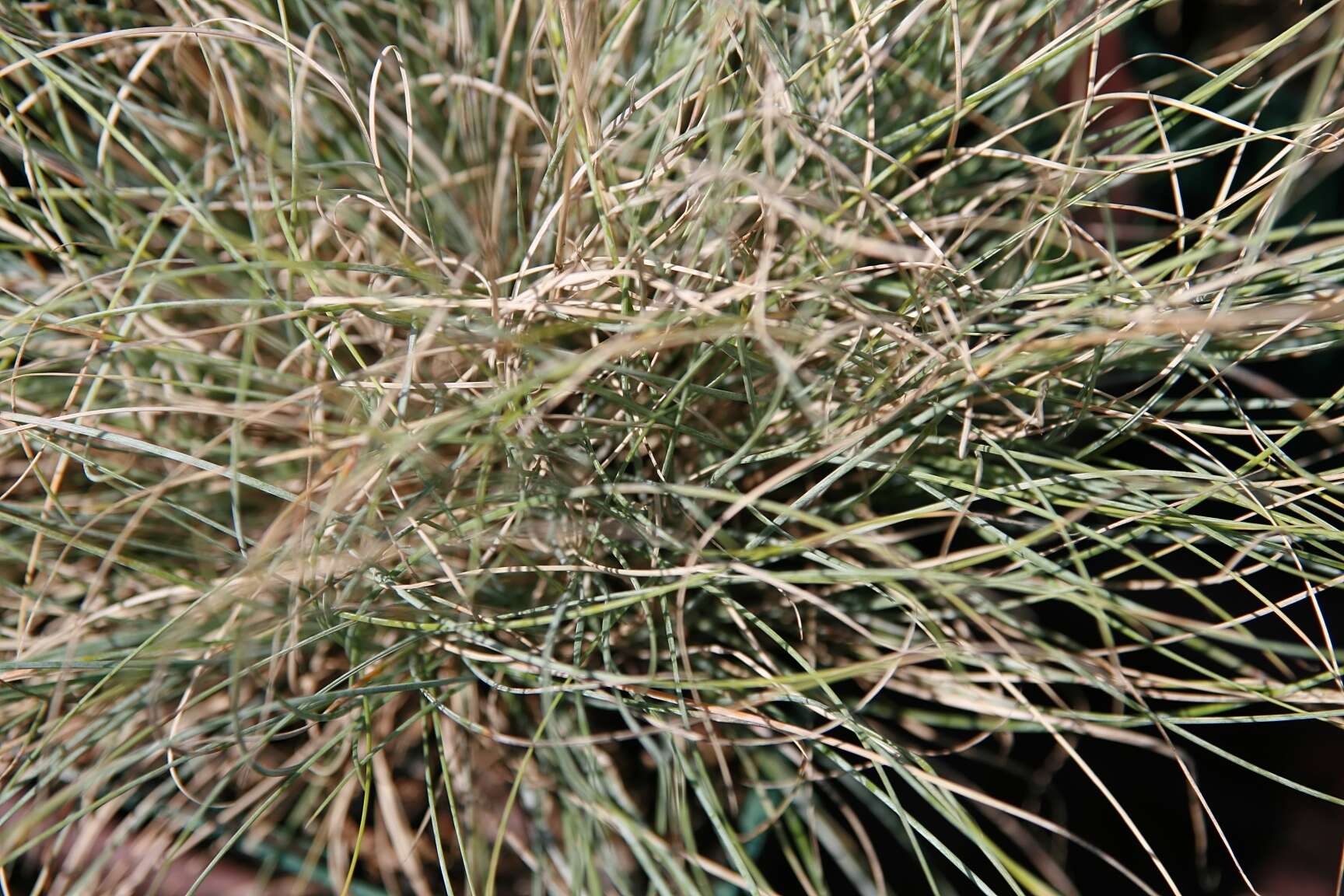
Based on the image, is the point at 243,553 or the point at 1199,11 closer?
the point at 243,553

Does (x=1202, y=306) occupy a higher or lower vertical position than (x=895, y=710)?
higher

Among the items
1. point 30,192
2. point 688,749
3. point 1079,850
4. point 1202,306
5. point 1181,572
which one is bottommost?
point 1079,850

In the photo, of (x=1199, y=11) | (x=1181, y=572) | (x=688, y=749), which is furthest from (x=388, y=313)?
(x=1199, y=11)

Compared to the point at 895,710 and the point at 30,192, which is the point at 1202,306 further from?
the point at 30,192

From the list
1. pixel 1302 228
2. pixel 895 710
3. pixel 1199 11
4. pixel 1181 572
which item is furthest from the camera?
pixel 1199 11

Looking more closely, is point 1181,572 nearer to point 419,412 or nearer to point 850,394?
point 850,394

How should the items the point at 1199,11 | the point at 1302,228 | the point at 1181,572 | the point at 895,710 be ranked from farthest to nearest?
the point at 1199,11
the point at 1181,572
the point at 895,710
the point at 1302,228
